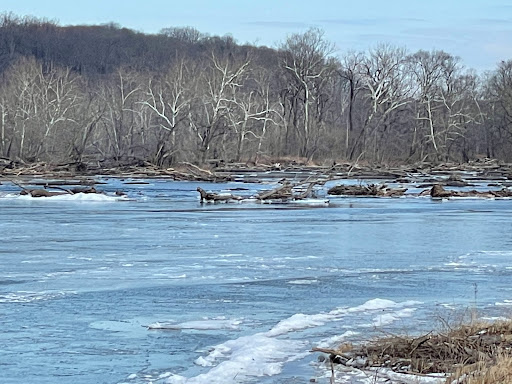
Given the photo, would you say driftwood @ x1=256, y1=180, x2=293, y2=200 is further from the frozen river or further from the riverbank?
the riverbank

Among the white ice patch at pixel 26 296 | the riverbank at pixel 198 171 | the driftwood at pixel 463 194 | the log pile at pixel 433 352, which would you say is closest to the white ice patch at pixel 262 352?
the log pile at pixel 433 352

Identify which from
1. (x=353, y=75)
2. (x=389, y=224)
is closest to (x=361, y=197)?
(x=389, y=224)

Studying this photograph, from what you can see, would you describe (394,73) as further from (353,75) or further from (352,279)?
(352,279)

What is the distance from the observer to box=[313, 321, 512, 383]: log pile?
876 cm

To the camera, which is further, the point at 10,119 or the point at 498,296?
the point at 10,119

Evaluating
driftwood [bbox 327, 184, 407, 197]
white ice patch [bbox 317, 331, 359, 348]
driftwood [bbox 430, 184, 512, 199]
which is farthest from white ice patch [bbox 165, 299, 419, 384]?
driftwood [bbox 327, 184, 407, 197]

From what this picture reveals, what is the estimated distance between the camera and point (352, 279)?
15.2 metres

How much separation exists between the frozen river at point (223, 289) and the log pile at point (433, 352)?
1.31 ft

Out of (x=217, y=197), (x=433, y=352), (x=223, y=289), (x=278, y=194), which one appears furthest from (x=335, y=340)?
(x=278, y=194)

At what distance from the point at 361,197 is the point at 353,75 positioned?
5494 centimetres

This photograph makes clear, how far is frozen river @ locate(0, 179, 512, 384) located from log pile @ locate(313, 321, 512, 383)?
0.40 m

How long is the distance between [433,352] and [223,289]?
17.4 feet

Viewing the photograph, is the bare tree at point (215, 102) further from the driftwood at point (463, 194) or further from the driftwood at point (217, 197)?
the driftwood at point (217, 197)

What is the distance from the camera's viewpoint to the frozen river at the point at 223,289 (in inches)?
374
